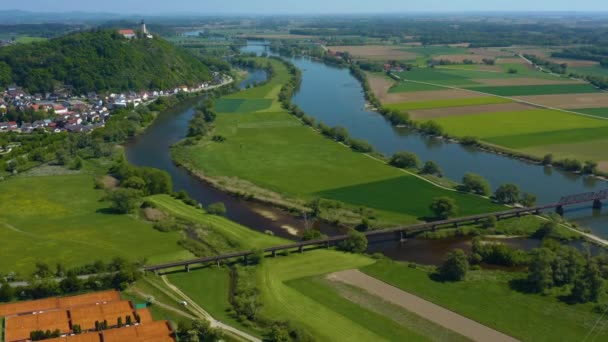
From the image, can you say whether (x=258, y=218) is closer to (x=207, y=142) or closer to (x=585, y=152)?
(x=207, y=142)

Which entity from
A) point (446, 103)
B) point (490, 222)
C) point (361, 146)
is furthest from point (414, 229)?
point (446, 103)

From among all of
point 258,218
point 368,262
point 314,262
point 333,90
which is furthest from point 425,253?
point 333,90

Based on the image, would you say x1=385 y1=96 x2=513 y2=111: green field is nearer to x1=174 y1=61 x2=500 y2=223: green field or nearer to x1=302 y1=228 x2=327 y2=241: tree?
x1=174 y1=61 x2=500 y2=223: green field

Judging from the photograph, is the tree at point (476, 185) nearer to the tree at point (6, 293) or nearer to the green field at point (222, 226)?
the green field at point (222, 226)

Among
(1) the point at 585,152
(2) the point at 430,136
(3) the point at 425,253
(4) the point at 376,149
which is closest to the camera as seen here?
(3) the point at 425,253

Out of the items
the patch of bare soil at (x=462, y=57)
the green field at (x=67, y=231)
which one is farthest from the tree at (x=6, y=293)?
the patch of bare soil at (x=462, y=57)

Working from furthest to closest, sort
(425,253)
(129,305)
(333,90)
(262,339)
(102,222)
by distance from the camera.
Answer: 1. (333,90)
2. (102,222)
3. (425,253)
4. (129,305)
5. (262,339)
